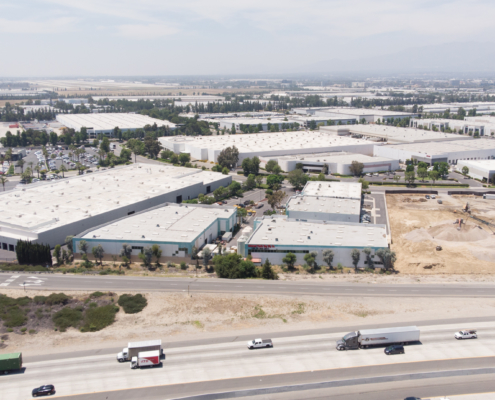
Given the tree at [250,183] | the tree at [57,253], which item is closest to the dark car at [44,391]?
the tree at [57,253]

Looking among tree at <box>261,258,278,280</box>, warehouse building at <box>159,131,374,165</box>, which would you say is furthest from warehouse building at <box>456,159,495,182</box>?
tree at <box>261,258,278,280</box>

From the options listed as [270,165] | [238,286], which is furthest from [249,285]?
[270,165]

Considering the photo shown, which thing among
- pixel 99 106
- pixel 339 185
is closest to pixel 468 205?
pixel 339 185

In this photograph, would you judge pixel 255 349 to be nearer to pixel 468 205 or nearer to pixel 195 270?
pixel 195 270

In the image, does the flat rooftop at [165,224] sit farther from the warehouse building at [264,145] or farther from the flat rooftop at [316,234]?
the warehouse building at [264,145]

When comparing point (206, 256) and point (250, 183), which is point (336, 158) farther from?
point (206, 256)

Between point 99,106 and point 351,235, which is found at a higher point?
point 99,106
